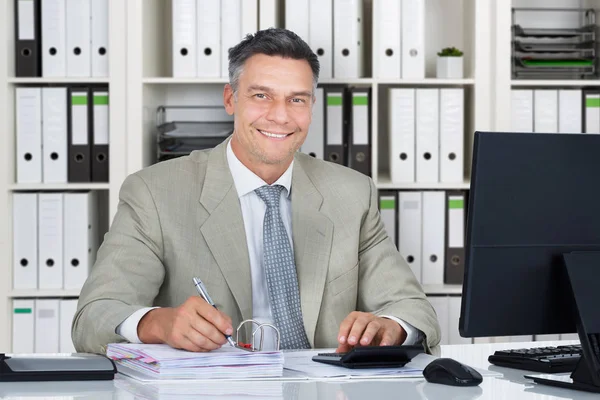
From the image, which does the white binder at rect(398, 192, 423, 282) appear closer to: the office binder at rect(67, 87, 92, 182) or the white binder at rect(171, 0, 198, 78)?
the white binder at rect(171, 0, 198, 78)

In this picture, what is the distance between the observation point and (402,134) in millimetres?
3186

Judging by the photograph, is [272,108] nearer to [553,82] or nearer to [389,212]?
[389,212]

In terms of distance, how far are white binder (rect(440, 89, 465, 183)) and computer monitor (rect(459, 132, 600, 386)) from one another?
5.63 ft

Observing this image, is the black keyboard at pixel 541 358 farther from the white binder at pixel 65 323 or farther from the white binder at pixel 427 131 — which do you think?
the white binder at pixel 65 323

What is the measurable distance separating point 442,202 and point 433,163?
0.15 meters

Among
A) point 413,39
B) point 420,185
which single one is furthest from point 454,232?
point 413,39

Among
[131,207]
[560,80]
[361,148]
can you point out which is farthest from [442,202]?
[131,207]

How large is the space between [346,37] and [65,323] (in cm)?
144

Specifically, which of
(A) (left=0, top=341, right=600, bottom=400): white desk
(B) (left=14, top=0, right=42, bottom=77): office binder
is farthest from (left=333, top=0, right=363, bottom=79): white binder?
(A) (left=0, top=341, right=600, bottom=400): white desk

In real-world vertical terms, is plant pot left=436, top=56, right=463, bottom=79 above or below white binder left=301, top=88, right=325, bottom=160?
above

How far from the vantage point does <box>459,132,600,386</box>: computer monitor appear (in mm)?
1432

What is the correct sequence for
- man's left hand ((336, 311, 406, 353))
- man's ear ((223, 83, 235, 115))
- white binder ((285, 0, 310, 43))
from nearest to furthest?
man's left hand ((336, 311, 406, 353)) → man's ear ((223, 83, 235, 115)) → white binder ((285, 0, 310, 43))

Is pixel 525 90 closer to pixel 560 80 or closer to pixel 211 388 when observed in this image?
pixel 560 80

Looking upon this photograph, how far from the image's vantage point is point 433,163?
320 centimetres
